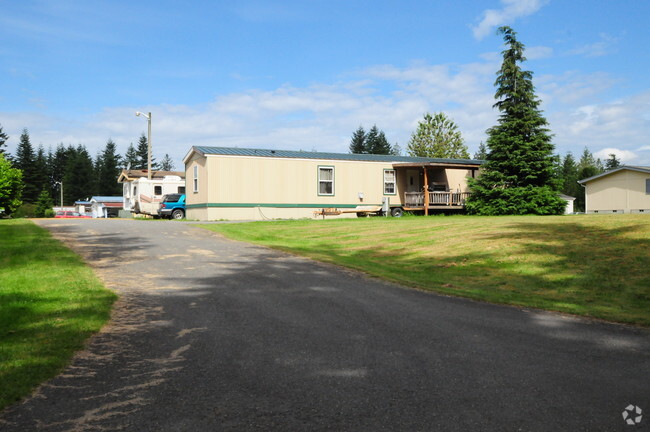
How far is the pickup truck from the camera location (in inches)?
1138

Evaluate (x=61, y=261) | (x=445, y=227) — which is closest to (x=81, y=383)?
(x=61, y=261)

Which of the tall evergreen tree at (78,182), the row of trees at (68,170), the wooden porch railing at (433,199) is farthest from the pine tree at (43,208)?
the wooden porch railing at (433,199)

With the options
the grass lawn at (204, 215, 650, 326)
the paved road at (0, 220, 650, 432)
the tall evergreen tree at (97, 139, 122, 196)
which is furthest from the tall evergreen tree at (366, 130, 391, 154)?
the paved road at (0, 220, 650, 432)

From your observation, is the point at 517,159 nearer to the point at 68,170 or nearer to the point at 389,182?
the point at 389,182

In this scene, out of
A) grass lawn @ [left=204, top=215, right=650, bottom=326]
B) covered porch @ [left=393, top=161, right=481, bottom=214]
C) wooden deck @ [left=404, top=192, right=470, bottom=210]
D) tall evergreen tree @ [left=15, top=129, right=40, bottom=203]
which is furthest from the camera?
tall evergreen tree @ [left=15, top=129, right=40, bottom=203]

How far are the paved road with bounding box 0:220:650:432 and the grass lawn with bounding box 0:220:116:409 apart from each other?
20 cm

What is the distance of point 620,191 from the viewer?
38250 millimetres

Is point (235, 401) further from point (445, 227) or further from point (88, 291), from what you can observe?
point (445, 227)

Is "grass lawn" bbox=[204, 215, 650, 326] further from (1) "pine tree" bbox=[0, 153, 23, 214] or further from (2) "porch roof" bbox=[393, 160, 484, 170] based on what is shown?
(1) "pine tree" bbox=[0, 153, 23, 214]

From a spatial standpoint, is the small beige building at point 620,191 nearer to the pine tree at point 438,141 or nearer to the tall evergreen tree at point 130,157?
the pine tree at point 438,141

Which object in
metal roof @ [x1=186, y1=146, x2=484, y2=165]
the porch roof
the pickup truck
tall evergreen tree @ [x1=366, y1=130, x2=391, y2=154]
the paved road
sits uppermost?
tall evergreen tree @ [x1=366, y1=130, x2=391, y2=154]

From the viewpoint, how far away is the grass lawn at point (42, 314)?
421 centimetres

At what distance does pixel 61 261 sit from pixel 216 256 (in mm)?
3172

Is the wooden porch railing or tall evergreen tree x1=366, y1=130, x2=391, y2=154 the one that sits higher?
tall evergreen tree x1=366, y1=130, x2=391, y2=154
